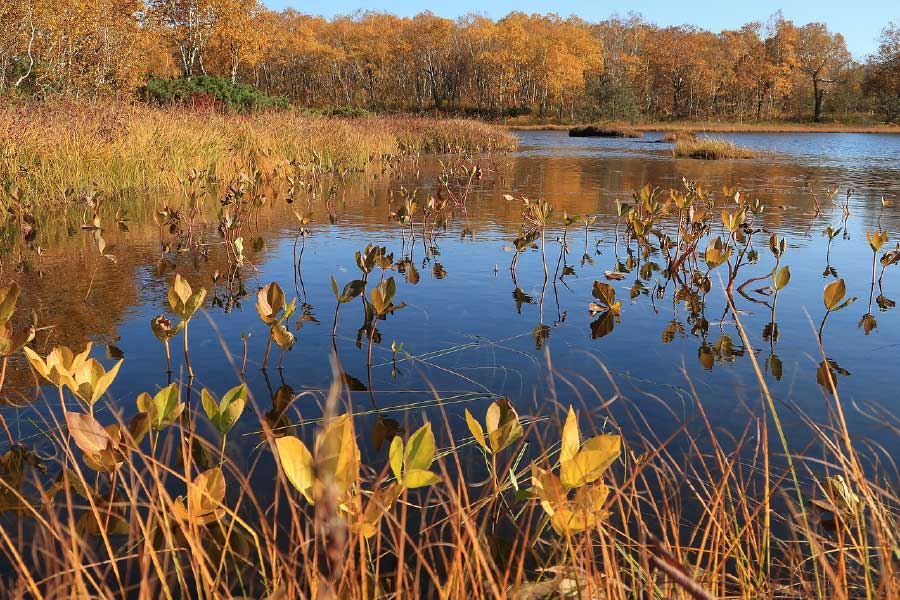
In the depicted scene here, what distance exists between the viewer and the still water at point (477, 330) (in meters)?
3.09

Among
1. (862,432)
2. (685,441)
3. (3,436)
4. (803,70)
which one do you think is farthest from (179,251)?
(803,70)

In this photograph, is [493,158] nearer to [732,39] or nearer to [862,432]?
[862,432]

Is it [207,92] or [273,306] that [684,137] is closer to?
[207,92]

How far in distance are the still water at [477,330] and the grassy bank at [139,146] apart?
101 centimetres

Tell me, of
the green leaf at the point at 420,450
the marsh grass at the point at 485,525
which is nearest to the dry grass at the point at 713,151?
the marsh grass at the point at 485,525

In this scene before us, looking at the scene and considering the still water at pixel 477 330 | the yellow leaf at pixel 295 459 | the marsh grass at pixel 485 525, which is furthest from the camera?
the still water at pixel 477 330

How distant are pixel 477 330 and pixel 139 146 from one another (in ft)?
Result: 26.2

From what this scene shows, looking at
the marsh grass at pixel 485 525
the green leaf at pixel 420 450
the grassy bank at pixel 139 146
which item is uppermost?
the grassy bank at pixel 139 146

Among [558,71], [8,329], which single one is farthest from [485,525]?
[558,71]

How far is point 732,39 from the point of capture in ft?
206

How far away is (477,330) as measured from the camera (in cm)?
422

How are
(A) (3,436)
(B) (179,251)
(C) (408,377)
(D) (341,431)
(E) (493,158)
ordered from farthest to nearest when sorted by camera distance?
→ (E) (493,158)
(B) (179,251)
(C) (408,377)
(A) (3,436)
(D) (341,431)

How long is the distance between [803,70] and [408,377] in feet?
219

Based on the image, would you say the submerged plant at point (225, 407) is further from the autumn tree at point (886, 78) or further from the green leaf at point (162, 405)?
the autumn tree at point (886, 78)
